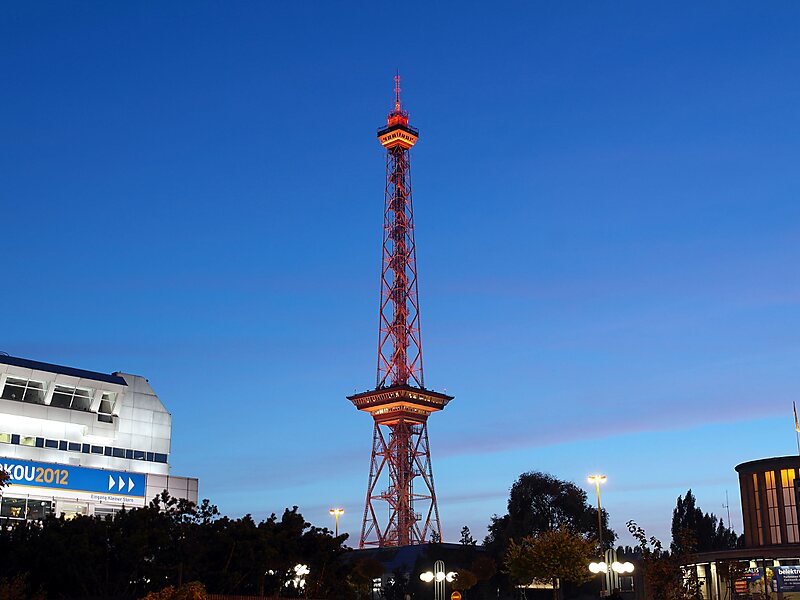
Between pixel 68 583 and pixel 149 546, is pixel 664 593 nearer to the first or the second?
pixel 149 546

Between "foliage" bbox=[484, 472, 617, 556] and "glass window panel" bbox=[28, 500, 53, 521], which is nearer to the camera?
"glass window panel" bbox=[28, 500, 53, 521]

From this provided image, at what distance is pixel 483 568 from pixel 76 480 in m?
39.7

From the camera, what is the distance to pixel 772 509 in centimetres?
10988

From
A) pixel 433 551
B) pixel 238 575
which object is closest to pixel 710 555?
pixel 433 551

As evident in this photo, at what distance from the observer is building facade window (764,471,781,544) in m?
109

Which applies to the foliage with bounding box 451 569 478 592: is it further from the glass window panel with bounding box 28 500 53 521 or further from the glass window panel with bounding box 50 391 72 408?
the glass window panel with bounding box 50 391 72 408

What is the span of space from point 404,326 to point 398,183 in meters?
22.5

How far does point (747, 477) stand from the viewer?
11300 cm

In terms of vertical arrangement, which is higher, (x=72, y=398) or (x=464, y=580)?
(x=72, y=398)

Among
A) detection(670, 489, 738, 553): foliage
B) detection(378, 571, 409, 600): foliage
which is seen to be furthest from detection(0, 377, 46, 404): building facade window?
detection(670, 489, 738, 553): foliage

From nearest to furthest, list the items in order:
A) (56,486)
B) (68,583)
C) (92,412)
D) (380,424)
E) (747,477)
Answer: (68,583)
(56,486)
(92,412)
(747,477)
(380,424)

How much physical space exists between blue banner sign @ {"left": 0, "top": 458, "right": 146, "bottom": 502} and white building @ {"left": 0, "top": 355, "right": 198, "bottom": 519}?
0.26 ft

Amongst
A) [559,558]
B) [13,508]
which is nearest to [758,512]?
[559,558]

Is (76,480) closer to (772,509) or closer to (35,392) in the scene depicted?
(35,392)
